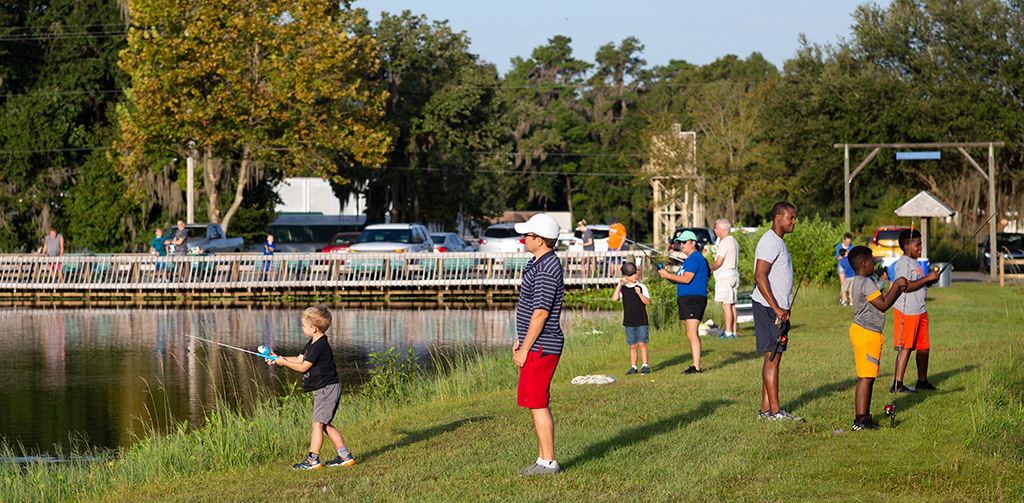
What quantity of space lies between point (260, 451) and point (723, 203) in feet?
142

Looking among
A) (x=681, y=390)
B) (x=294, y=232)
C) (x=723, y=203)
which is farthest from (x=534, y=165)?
(x=681, y=390)

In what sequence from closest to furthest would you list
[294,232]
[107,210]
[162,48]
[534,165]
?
[162,48], [107,210], [294,232], [534,165]

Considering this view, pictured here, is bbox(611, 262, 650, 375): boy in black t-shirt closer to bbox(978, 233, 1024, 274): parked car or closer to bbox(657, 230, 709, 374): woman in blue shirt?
bbox(657, 230, 709, 374): woman in blue shirt

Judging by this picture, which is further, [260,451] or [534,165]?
[534,165]

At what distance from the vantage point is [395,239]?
32.1m

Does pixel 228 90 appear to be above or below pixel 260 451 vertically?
above

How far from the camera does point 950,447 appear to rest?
773 cm

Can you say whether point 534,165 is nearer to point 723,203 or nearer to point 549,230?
point 723,203

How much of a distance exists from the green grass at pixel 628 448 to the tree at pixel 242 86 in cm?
2628

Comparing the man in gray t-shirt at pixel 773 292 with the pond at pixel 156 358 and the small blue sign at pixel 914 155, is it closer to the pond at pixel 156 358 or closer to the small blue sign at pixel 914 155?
the pond at pixel 156 358

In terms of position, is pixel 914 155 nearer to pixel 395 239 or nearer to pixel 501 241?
pixel 501 241

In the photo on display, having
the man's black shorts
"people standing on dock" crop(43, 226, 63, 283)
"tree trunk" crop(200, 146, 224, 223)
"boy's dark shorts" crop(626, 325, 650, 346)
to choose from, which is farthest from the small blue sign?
"people standing on dock" crop(43, 226, 63, 283)

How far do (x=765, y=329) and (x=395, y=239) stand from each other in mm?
23767

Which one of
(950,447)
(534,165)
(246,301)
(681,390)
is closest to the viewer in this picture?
(950,447)
